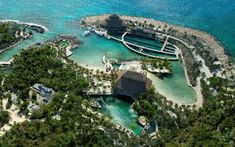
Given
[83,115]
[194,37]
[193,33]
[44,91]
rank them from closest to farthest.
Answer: [83,115] < [44,91] < [194,37] < [193,33]

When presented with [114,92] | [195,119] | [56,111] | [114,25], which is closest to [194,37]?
[114,25]

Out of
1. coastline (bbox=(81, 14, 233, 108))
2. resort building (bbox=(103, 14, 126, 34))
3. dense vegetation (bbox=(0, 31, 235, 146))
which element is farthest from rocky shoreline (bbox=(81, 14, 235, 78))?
dense vegetation (bbox=(0, 31, 235, 146))

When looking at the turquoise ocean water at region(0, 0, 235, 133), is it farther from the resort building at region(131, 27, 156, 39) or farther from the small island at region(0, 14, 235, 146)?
the resort building at region(131, 27, 156, 39)

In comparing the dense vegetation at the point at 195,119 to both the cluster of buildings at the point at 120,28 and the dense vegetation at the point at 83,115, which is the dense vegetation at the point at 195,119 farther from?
the cluster of buildings at the point at 120,28

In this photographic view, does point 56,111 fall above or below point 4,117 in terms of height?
above

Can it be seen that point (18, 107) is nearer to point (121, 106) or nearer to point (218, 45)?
point (121, 106)

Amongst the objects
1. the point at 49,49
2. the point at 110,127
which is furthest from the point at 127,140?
the point at 49,49

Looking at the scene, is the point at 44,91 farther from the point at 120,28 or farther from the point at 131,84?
the point at 120,28

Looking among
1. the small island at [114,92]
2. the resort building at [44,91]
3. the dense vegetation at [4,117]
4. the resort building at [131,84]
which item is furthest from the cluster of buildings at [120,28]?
the dense vegetation at [4,117]
